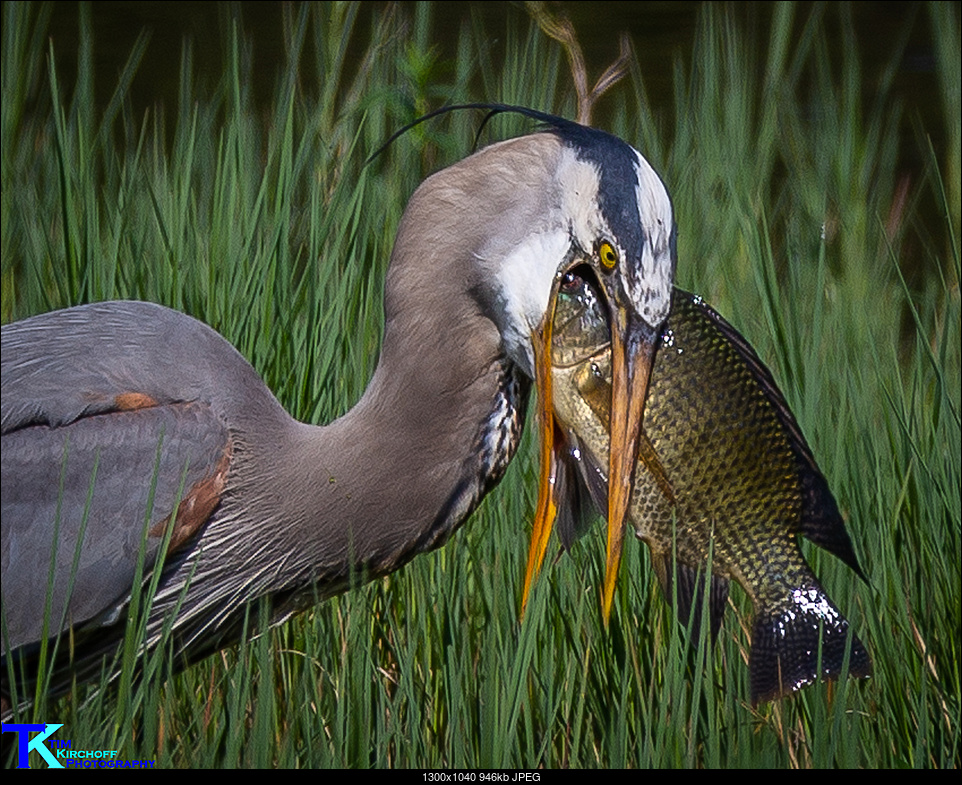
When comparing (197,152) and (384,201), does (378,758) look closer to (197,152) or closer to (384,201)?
(384,201)

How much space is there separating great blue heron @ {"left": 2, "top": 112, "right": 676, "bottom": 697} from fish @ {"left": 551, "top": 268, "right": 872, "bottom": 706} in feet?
0.19

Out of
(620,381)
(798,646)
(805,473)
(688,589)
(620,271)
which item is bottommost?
(798,646)

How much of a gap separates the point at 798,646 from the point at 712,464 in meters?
0.29

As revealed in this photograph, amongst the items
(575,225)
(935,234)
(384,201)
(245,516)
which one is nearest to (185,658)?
(245,516)

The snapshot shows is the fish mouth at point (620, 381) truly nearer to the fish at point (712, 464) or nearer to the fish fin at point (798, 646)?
the fish at point (712, 464)

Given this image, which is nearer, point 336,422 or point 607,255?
point 607,255

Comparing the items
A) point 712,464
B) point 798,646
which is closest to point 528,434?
point 712,464

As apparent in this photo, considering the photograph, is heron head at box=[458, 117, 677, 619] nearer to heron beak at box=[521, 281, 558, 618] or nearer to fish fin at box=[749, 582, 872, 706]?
heron beak at box=[521, 281, 558, 618]

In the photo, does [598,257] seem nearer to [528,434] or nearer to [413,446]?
[413,446]

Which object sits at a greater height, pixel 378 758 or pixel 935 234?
pixel 935 234

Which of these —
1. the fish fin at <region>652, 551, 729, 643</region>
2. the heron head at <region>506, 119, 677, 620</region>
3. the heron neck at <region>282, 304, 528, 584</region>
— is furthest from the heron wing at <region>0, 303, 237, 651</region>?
the fish fin at <region>652, 551, 729, 643</region>

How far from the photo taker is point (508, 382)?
86.4 inches

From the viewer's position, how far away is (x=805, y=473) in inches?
81.7
